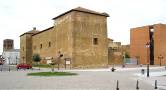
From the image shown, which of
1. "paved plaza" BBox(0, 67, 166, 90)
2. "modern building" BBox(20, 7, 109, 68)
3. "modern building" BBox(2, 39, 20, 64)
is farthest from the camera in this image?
"modern building" BBox(2, 39, 20, 64)

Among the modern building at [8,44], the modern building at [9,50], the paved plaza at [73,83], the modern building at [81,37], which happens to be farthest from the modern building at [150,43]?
the modern building at [8,44]

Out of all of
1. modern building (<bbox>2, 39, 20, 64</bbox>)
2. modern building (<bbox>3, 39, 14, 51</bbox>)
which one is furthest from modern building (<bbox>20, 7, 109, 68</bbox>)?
modern building (<bbox>3, 39, 14, 51</bbox>)

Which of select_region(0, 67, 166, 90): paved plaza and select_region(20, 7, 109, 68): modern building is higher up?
select_region(20, 7, 109, 68): modern building

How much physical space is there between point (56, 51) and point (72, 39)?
8.97 metres

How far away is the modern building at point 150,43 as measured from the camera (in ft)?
245

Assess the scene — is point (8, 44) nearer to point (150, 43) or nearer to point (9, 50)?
point (9, 50)

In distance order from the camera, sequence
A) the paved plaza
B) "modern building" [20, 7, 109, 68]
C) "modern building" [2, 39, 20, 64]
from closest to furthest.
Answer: the paved plaza < "modern building" [20, 7, 109, 68] < "modern building" [2, 39, 20, 64]

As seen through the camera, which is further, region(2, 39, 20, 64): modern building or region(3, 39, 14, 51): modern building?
region(3, 39, 14, 51): modern building

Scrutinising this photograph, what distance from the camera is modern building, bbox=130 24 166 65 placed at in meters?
74.6

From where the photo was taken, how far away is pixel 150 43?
77.6 meters

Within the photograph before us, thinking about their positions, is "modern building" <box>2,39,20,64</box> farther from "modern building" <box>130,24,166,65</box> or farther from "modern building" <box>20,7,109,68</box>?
"modern building" <box>20,7,109,68</box>

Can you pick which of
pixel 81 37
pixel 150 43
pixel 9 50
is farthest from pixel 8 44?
pixel 81 37

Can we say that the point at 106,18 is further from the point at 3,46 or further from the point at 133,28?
the point at 3,46

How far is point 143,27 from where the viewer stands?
8056cm
